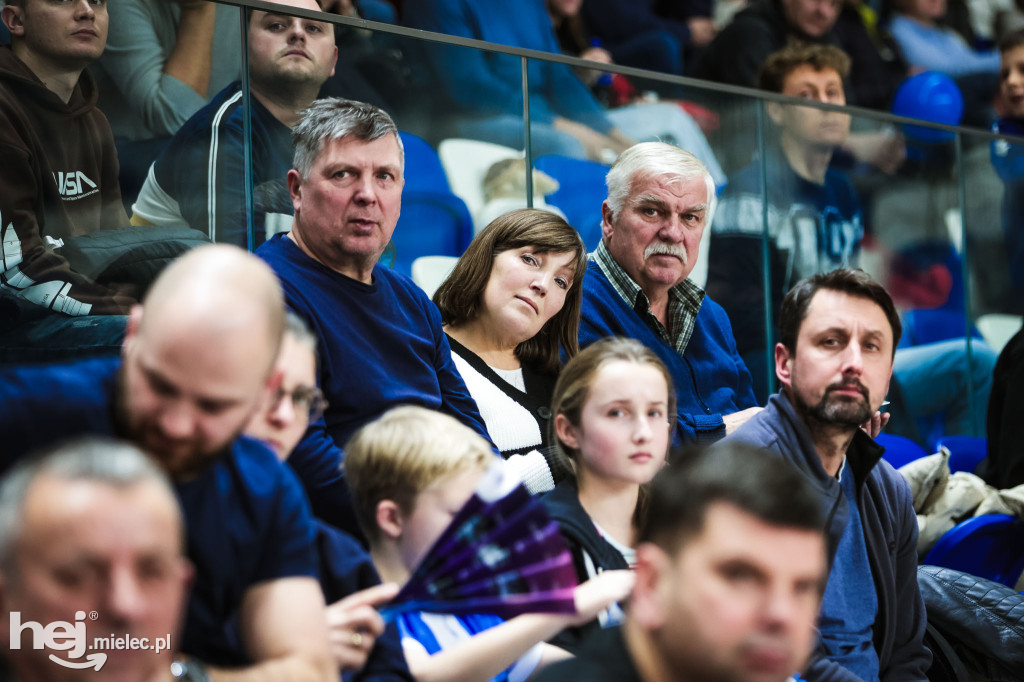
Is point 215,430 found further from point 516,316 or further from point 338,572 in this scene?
point 516,316

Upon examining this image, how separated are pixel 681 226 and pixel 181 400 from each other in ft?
5.79

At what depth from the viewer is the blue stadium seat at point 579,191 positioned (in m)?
2.95

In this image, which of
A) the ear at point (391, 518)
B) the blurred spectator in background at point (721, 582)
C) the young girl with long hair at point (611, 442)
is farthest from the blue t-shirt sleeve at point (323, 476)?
the blurred spectator in background at point (721, 582)

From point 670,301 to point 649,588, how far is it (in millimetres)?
1663

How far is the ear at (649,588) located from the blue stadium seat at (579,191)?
1.82 metres

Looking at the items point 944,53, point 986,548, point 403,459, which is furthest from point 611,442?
point 944,53

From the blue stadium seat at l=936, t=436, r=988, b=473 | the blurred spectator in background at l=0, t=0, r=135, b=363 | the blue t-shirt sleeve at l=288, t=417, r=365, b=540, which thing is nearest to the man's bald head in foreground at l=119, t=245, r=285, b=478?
the blue t-shirt sleeve at l=288, t=417, r=365, b=540

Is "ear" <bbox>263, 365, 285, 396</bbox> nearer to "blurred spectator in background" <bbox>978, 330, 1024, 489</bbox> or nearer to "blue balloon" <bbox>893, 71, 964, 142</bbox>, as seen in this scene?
"blurred spectator in background" <bbox>978, 330, 1024, 489</bbox>

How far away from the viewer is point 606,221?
2824 mm

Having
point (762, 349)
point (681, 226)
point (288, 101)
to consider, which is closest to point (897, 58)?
point (762, 349)

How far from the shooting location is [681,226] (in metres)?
2.72

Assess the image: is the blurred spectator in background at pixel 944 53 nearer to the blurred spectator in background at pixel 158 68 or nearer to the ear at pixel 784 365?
the ear at pixel 784 365

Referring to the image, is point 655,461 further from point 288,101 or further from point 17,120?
point 17,120

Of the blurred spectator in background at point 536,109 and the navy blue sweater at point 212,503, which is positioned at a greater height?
the blurred spectator in background at point 536,109
